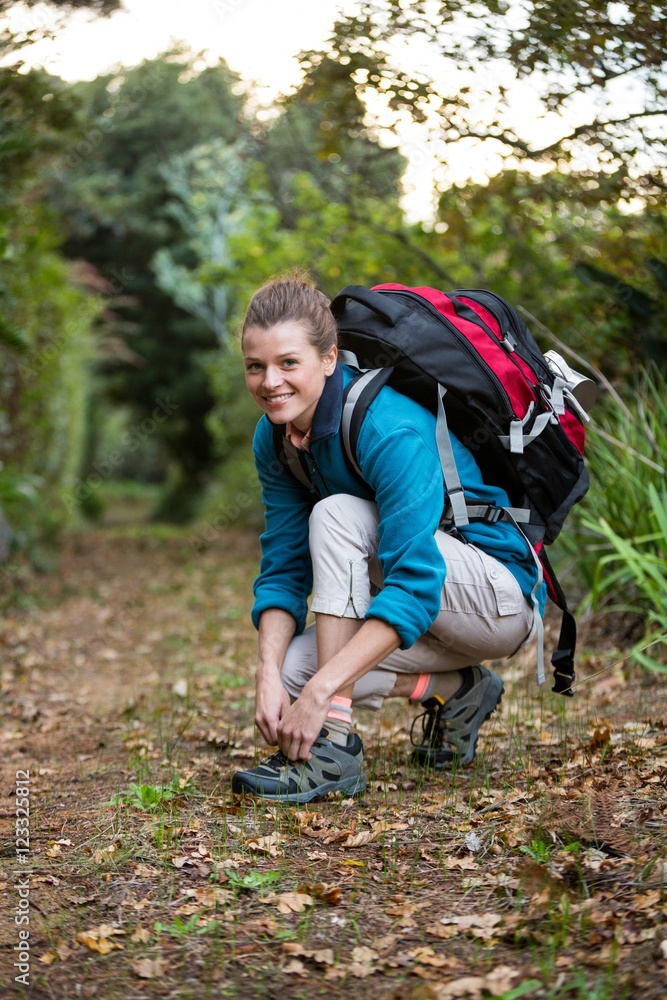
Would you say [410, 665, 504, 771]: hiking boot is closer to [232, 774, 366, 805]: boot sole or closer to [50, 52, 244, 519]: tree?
[232, 774, 366, 805]: boot sole

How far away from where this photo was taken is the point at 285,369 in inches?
104

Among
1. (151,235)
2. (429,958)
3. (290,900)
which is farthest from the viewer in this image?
(151,235)

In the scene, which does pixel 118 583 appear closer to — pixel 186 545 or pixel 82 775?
pixel 186 545

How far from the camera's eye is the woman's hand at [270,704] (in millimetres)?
2695

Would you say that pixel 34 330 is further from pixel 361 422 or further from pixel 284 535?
pixel 361 422

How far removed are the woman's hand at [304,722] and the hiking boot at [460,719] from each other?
1.77ft

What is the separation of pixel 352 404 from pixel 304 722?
2.82ft

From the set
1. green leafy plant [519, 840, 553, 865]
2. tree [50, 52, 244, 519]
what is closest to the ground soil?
green leafy plant [519, 840, 553, 865]

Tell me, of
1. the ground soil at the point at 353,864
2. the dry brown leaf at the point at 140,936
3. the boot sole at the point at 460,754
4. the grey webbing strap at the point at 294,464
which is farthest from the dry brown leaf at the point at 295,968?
the grey webbing strap at the point at 294,464

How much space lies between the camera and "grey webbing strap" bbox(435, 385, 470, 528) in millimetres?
2693

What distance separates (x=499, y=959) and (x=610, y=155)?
3.62 metres

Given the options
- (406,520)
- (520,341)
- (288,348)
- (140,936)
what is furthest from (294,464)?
(140,936)

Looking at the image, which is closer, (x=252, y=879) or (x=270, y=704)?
(x=252, y=879)

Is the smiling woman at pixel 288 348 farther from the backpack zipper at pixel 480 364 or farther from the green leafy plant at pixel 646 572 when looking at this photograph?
the green leafy plant at pixel 646 572
